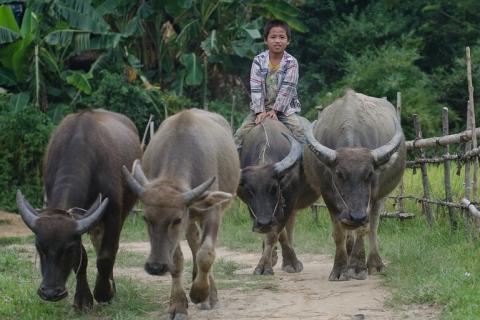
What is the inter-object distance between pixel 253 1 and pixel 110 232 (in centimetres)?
1354

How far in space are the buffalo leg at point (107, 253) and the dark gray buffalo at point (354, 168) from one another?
1.85 metres

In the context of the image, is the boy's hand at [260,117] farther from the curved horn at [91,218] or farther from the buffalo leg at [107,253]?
the curved horn at [91,218]

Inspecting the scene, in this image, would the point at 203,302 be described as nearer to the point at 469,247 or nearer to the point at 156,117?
the point at 469,247

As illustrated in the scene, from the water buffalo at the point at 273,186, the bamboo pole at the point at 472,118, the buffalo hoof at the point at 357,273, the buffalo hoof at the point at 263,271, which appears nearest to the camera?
the buffalo hoof at the point at 357,273

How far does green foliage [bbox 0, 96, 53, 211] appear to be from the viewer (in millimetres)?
15555

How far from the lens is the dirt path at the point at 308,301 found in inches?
238

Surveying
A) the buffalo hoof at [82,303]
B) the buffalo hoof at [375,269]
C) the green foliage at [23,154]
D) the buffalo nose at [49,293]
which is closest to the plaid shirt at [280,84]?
the buffalo hoof at [375,269]

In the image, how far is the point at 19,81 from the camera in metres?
17.7

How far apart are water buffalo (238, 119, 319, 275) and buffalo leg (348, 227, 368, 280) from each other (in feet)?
2.44

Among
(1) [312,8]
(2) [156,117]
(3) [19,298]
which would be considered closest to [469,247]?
(3) [19,298]

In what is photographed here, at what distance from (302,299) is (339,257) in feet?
3.66

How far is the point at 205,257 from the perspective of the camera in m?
6.11

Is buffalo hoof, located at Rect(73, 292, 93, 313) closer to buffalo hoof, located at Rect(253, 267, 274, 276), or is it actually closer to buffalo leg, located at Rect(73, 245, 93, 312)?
buffalo leg, located at Rect(73, 245, 93, 312)

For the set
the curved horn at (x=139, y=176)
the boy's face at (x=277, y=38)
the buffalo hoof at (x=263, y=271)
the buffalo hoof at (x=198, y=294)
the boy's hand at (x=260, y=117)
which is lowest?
the buffalo hoof at (x=263, y=271)
